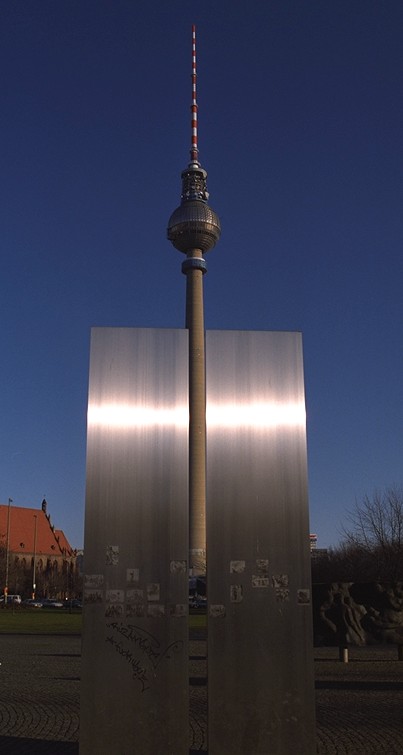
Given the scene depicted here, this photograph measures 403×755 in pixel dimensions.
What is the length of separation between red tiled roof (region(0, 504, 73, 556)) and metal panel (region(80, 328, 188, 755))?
389ft

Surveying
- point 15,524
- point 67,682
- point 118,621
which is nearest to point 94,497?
point 118,621

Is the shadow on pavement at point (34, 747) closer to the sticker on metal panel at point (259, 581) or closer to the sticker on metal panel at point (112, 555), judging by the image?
the sticker on metal panel at point (112, 555)

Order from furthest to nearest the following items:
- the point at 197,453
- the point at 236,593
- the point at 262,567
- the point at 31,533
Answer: the point at 31,533, the point at 197,453, the point at 262,567, the point at 236,593

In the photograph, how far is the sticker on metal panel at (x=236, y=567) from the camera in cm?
1030

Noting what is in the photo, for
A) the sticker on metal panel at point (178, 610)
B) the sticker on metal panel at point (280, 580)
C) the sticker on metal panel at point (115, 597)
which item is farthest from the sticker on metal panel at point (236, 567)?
the sticker on metal panel at point (115, 597)

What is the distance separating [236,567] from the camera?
1030cm

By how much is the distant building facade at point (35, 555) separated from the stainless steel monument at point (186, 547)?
3581 inches

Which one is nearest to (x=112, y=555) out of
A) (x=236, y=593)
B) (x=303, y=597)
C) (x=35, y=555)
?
(x=236, y=593)

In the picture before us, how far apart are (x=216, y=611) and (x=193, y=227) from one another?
10582cm

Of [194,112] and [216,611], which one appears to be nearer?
[216,611]

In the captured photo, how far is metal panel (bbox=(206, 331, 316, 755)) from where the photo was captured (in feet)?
32.6

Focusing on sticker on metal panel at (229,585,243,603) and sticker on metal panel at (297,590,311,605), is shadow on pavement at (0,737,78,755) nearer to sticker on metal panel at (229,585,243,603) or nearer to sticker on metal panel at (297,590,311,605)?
sticker on metal panel at (229,585,243,603)

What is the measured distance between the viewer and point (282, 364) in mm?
10977

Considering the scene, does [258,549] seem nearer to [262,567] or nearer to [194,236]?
[262,567]
